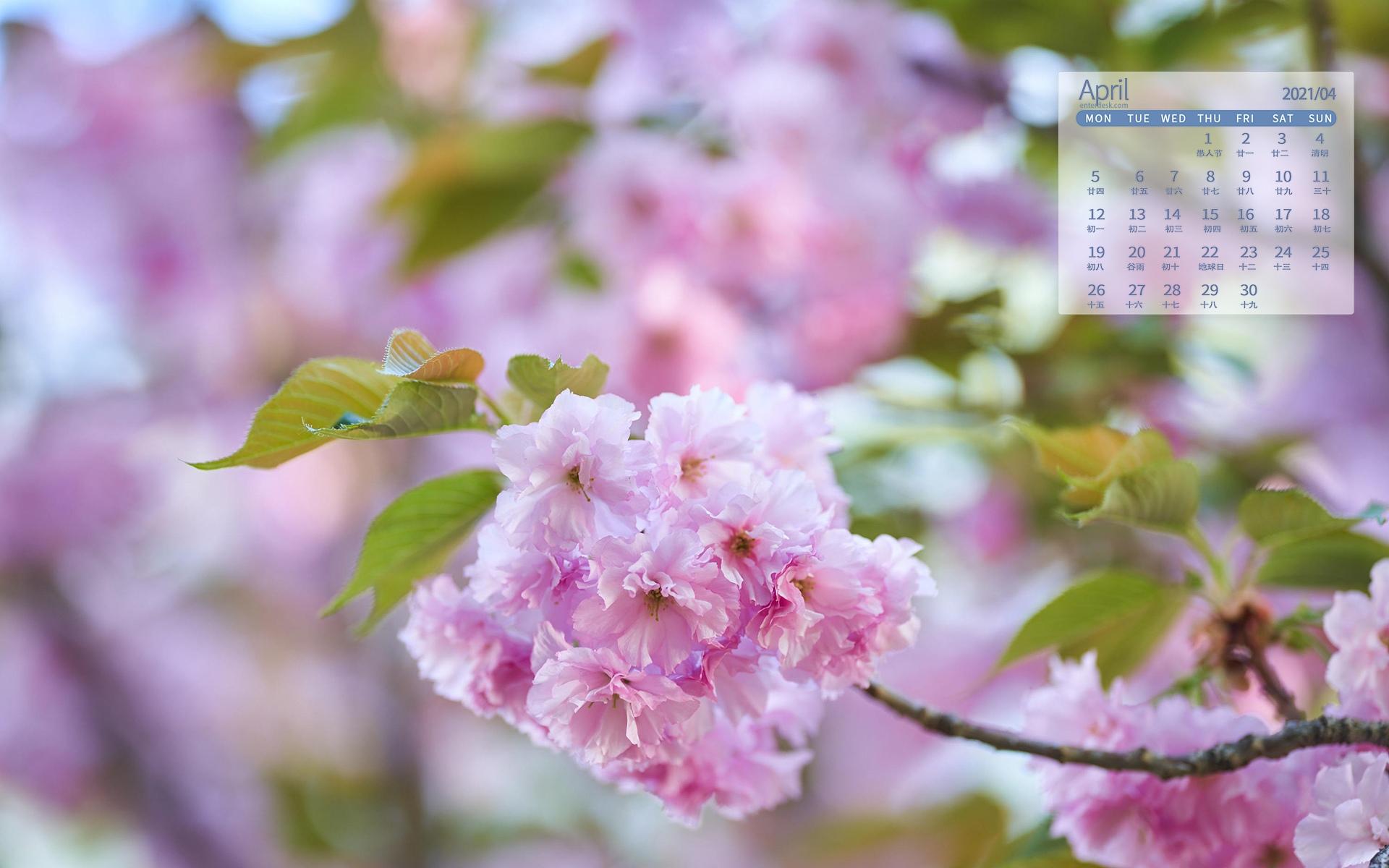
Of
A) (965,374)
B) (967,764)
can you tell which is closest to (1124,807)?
(965,374)

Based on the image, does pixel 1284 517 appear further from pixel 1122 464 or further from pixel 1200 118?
pixel 1200 118

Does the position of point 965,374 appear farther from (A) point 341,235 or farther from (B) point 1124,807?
(A) point 341,235

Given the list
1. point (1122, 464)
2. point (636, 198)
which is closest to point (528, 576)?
point (1122, 464)

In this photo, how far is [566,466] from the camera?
0.30 metres

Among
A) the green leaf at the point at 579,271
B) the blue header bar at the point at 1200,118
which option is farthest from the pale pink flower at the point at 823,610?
the green leaf at the point at 579,271

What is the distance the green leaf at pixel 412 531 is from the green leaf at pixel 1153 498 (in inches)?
8.4

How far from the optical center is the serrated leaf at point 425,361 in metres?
0.32

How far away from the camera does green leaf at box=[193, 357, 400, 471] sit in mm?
327

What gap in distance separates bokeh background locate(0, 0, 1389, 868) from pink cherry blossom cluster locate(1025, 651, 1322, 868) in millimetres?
100

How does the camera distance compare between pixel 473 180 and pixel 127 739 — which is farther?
pixel 127 739

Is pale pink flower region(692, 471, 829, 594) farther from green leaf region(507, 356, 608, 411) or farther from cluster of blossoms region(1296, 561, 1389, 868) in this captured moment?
cluster of blossoms region(1296, 561, 1389, 868)

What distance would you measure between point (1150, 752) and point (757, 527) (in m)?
0.18

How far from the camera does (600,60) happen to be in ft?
3.16
